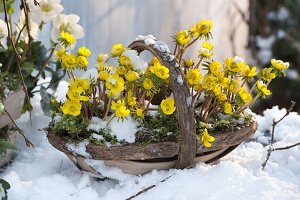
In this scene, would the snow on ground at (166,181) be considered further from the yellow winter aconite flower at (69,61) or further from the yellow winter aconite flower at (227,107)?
the yellow winter aconite flower at (69,61)

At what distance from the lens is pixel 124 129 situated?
1.26m

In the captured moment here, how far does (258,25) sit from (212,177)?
4.41 meters

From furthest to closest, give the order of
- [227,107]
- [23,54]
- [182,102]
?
1. [23,54]
2. [227,107]
3. [182,102]

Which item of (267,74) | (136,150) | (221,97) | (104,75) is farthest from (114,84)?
(267,74)

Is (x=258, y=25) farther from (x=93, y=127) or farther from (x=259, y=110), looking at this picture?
(x=93, y=127)

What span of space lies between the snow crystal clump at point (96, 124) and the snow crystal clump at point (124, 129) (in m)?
0.02

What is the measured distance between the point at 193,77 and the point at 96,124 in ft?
0.81

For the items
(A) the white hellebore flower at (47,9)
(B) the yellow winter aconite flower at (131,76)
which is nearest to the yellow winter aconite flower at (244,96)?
(B) the yellow winter aconite flower at (131,76)

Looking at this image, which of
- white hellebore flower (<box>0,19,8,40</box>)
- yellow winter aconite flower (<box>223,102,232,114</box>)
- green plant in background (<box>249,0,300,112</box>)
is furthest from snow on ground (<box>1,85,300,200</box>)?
green plant in background (<box>249,0,300,112</box>)

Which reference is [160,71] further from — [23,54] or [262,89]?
[23,54]

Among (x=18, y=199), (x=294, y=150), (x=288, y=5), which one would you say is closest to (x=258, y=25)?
(x=288, y=5)

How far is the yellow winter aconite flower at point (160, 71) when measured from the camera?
1.20 metres

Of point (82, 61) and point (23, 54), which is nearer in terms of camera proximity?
point (82, 61)

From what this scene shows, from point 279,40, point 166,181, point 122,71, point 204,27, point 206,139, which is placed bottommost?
point 279,40
